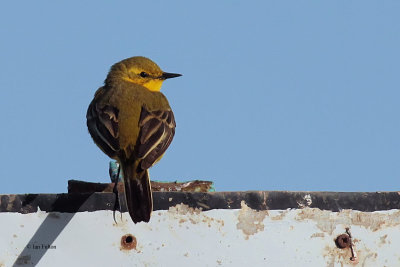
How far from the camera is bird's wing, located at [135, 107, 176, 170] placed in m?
6.12

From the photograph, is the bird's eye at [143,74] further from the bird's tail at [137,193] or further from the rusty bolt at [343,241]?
the rusty bolt at [343,241]

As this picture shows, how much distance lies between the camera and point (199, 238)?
444 centimetres

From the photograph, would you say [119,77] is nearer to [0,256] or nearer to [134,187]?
[134,187]

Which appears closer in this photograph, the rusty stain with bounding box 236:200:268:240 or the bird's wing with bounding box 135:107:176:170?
the rusty stain with bounding box 236:200:268:240

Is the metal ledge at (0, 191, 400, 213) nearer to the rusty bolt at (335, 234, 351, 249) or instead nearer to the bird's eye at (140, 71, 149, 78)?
the rusty bolt at (335, 234, 351, 249)

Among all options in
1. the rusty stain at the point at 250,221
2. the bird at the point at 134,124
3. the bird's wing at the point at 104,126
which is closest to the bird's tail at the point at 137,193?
the bird at the point at 134,124

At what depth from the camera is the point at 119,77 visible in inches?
348

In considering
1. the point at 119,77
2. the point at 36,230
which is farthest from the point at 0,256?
the point at 119,77

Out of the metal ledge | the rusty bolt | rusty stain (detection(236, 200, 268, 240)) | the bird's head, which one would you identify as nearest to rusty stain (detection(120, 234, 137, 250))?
the metal ledge

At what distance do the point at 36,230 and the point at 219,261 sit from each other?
1.08m

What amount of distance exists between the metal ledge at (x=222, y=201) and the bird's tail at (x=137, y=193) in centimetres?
10

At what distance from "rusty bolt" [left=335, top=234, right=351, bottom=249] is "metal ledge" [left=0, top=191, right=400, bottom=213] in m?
0.17

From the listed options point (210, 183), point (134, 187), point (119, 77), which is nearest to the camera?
point (134, 187)

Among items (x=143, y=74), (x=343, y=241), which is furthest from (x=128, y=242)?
(x=143, y=74)
